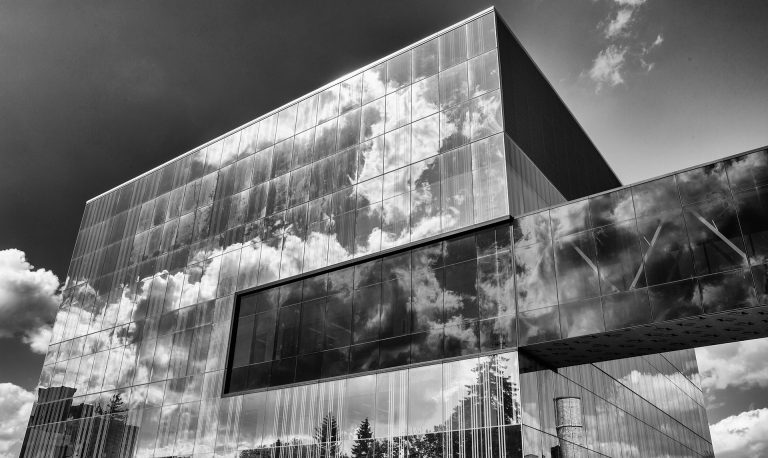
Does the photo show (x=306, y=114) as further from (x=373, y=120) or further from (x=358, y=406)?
(x=358, y=406)

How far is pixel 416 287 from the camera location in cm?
2975

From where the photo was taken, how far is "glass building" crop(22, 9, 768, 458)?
24.8 metres

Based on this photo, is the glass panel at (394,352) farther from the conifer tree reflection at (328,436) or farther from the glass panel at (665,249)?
the glass panel at (665,249)

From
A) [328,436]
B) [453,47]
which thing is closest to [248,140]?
[453,47]

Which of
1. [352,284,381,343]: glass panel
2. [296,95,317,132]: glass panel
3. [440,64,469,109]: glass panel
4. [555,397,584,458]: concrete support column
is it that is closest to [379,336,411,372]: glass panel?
[352,284,381,343]: glass panel

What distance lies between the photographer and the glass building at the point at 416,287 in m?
24.8


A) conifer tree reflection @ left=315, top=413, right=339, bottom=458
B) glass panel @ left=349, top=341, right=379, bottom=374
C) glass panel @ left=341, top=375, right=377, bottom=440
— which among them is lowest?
conifer tree reflection @ left=315, top=413, right=339, bottom=458

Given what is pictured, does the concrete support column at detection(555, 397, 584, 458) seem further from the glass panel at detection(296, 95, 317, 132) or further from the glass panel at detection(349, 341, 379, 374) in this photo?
the glass panel at detection(296, 95, 317, 132)

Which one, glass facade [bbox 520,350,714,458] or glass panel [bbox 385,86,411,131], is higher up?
glass panel [bbox 385,86,411,131]

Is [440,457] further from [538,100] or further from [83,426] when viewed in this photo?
[83,426]

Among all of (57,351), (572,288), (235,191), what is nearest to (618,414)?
(572,288)

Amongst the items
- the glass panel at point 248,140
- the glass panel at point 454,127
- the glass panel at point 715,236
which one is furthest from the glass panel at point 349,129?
the glass panel at point 715,236

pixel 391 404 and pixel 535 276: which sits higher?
pixel 535 276

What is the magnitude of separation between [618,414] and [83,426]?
3408 cm
